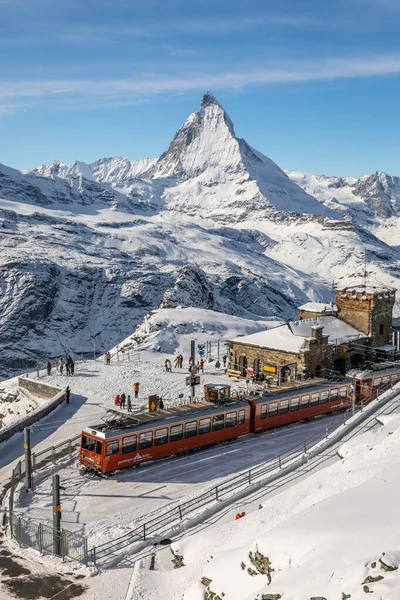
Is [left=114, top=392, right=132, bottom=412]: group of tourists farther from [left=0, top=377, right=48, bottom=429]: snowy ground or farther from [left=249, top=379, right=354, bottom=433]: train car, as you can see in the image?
[left=249, top=379, right=354, bottom=433]: train car

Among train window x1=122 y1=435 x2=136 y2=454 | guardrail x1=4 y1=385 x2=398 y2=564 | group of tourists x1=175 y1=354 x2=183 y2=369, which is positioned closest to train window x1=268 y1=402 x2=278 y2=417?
guardrail x1=4 y1=385 x2=398 y2=564

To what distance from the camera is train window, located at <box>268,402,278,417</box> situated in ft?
120

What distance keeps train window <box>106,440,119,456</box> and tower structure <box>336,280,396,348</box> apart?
3223cm

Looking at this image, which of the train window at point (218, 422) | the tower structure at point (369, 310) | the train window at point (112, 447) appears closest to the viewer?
the train window at point (112, 447)

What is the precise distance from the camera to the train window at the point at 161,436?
30.4m

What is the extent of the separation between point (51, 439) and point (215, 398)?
1101 cm

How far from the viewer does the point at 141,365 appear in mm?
54906

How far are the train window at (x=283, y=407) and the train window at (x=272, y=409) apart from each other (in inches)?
14.7

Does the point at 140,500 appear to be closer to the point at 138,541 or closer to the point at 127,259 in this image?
the point at 138,541

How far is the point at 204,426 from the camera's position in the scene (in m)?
32.7

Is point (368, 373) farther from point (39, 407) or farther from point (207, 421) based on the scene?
point (39, 407)

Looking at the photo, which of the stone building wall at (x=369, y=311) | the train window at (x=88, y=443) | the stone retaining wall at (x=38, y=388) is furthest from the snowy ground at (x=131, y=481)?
the stone building wall at (x=369, y=311)

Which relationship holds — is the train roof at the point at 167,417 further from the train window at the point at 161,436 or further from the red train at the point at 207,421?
the train window at the point at 161,436

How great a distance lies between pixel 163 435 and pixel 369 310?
29.8 m
